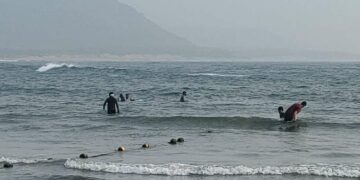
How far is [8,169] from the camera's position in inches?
743

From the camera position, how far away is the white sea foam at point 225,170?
18.0 m

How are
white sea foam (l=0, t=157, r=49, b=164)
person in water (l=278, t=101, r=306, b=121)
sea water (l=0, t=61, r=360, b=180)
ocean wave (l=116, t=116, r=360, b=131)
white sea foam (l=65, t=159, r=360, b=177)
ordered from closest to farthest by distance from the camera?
1. white sea foam (l=65, t=159, r=360, b=177)
2. sea water (l=0, t=61, r=360, b=180)
3. white sea foam (l=0, t=157, r=49, b=164)
4. person in water (l=278, t=101, r=306, b=121)
5. ocean wave (l=116, t=116, r=360, b=131)

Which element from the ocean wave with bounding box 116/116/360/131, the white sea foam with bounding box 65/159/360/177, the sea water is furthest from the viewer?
the ocean wave with bounding box 116/116/360/131

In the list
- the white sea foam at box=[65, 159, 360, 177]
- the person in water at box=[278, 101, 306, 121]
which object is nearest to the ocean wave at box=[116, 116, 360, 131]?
the person in water at box=[278, 101, 306, 121]

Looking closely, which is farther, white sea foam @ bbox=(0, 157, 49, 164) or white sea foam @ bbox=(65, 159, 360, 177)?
white sea foam @ bbox=(0, 157, 49, 164)

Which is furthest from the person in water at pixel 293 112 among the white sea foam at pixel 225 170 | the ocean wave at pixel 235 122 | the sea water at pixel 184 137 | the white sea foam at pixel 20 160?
the white sea foam at pixel 20 160

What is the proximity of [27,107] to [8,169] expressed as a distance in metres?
21.8

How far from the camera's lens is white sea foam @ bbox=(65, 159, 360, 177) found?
18.0 meters

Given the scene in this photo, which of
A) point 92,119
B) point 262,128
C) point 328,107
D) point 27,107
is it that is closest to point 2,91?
point 27,107

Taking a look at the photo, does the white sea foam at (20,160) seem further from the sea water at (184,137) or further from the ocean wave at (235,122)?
the ocean wave at (235,122)

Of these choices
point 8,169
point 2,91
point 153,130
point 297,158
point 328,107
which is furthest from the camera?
point 2,91

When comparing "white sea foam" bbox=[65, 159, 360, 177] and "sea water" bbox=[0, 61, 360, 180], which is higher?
"white sea foam" bbox=[65, 159, 360, 177]

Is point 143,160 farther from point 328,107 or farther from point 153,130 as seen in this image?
point 328,107

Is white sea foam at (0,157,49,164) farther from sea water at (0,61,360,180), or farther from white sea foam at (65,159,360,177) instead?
white sea foam at (65,159,360,177)
